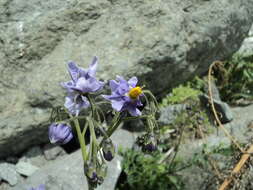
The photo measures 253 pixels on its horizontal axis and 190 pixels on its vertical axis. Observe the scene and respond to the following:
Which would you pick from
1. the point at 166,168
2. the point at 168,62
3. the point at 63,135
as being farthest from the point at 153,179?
the point at 63,135

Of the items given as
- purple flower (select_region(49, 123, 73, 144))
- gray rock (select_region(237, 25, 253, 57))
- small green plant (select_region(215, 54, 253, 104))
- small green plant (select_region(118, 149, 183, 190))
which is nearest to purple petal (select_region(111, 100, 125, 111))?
purple flower (select_region(49, 123, 73, 144))

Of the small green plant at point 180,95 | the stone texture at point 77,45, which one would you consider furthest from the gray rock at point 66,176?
the small green plant at point 180,95

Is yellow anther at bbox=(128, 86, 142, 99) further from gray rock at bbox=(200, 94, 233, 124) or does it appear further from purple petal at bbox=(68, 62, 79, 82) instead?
gray rock at bbox=(200, 94, 233, 124)

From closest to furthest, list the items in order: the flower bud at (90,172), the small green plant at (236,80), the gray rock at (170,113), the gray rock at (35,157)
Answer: the flower bud at (90,172) < the gray rock at (35,157) < the gray rock at (170,113) < the small green plant at (236,80)

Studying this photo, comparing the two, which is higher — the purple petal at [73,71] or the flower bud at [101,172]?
the purple petal at [73,71]

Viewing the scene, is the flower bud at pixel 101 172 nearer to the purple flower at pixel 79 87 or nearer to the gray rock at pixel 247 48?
the purple flower at pixel 79 87

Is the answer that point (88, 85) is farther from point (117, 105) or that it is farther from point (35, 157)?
point (35, 157)

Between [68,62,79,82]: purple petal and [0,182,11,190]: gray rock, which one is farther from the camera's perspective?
[0,182,11,190]: gray rock
